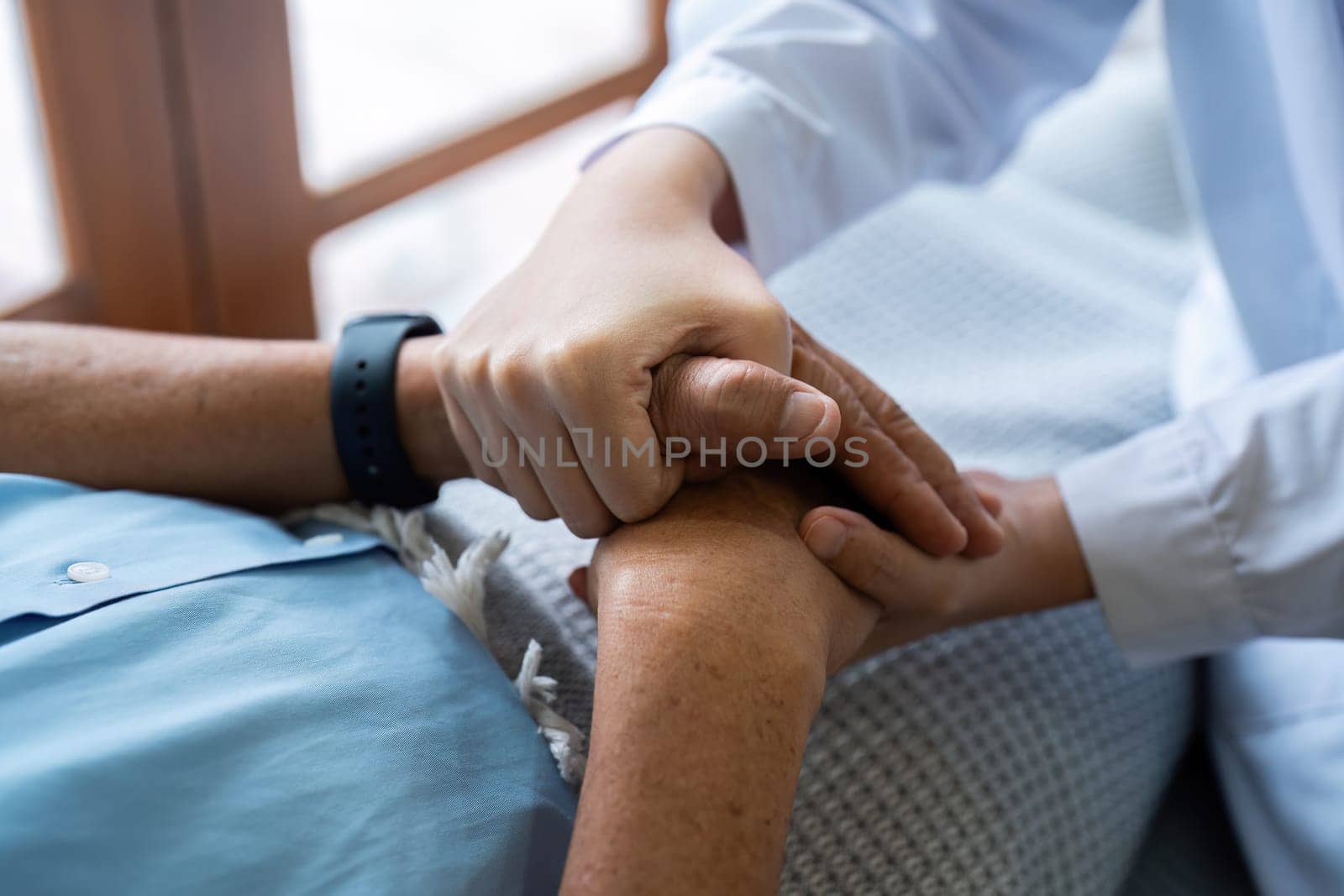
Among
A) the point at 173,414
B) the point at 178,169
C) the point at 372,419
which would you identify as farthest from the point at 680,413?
the point at 178,169

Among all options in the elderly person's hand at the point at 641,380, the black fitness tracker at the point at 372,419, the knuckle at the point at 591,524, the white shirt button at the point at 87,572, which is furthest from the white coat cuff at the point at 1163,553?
the white shirt button at the point at 87,572

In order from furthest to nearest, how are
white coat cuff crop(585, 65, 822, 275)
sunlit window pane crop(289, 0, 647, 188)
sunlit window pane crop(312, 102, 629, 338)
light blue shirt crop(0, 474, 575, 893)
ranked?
sunlit window pane crop(312, 102, 629, 338), sunlit window pane crop(289, 0, 647, 188), white coat cuff crop(585, 65, 822, 275), light blue shirt crop(0, 474, 575, 893)

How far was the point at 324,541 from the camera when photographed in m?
0.65

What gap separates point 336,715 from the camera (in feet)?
1.71

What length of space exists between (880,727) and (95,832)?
41cm

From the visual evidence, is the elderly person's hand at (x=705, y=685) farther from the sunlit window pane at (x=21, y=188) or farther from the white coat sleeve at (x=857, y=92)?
the sunlit window pane at (x=21, y=188)

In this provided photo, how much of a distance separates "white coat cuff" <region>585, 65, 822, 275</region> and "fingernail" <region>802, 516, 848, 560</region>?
10.9 inches

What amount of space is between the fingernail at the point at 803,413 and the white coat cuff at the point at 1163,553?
0.29 metres

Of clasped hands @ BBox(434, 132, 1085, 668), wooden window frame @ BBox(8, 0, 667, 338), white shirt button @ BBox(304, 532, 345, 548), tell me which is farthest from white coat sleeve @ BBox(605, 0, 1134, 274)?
wooden window frame @ BBox(8, 0, 667, 338)

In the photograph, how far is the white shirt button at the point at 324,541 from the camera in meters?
0.64

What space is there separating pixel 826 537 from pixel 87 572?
1.23ft

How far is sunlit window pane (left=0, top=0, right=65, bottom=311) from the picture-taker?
1149 mm

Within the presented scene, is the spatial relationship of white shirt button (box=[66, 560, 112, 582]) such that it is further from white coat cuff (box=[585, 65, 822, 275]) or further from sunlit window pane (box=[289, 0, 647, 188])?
sunlit window pane (box=[289, 0, 647, 188])

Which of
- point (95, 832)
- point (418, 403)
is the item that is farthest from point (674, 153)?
point (95, 832)
